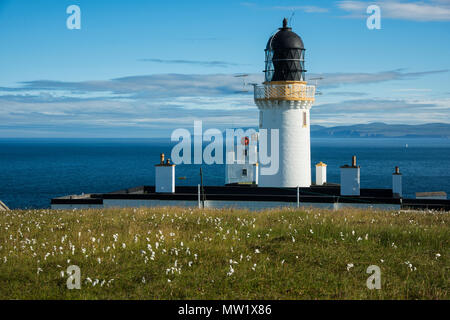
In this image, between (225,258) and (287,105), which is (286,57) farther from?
(225,258)

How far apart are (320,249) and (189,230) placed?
4.02 metres

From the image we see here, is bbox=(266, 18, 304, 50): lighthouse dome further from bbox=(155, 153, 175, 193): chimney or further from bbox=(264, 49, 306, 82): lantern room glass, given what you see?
bbox=(155, 153, 175, 193): chimney

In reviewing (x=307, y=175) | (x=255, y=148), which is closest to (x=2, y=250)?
(x=307, y=175)

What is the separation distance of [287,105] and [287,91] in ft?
2.89

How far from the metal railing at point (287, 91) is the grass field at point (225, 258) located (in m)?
16.1

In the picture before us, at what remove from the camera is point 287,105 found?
31688 mm

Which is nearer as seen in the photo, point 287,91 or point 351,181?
point 351,181

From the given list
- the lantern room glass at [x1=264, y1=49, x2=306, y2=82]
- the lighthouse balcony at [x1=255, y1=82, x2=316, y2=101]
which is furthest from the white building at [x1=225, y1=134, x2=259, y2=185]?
the lantern room glass at [x1=264, y1=49, x2=306, y2=82]

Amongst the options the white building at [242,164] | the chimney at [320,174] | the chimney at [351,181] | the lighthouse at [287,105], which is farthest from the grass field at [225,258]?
the white building at [242,164]

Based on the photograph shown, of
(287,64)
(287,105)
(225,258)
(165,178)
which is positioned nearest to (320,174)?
(287,105)

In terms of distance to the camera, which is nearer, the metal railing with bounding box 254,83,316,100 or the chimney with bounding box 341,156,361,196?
the chimney with bounding box 341,156,361,196

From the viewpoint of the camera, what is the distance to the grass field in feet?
31.6

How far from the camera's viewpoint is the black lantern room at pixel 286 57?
31.9m
